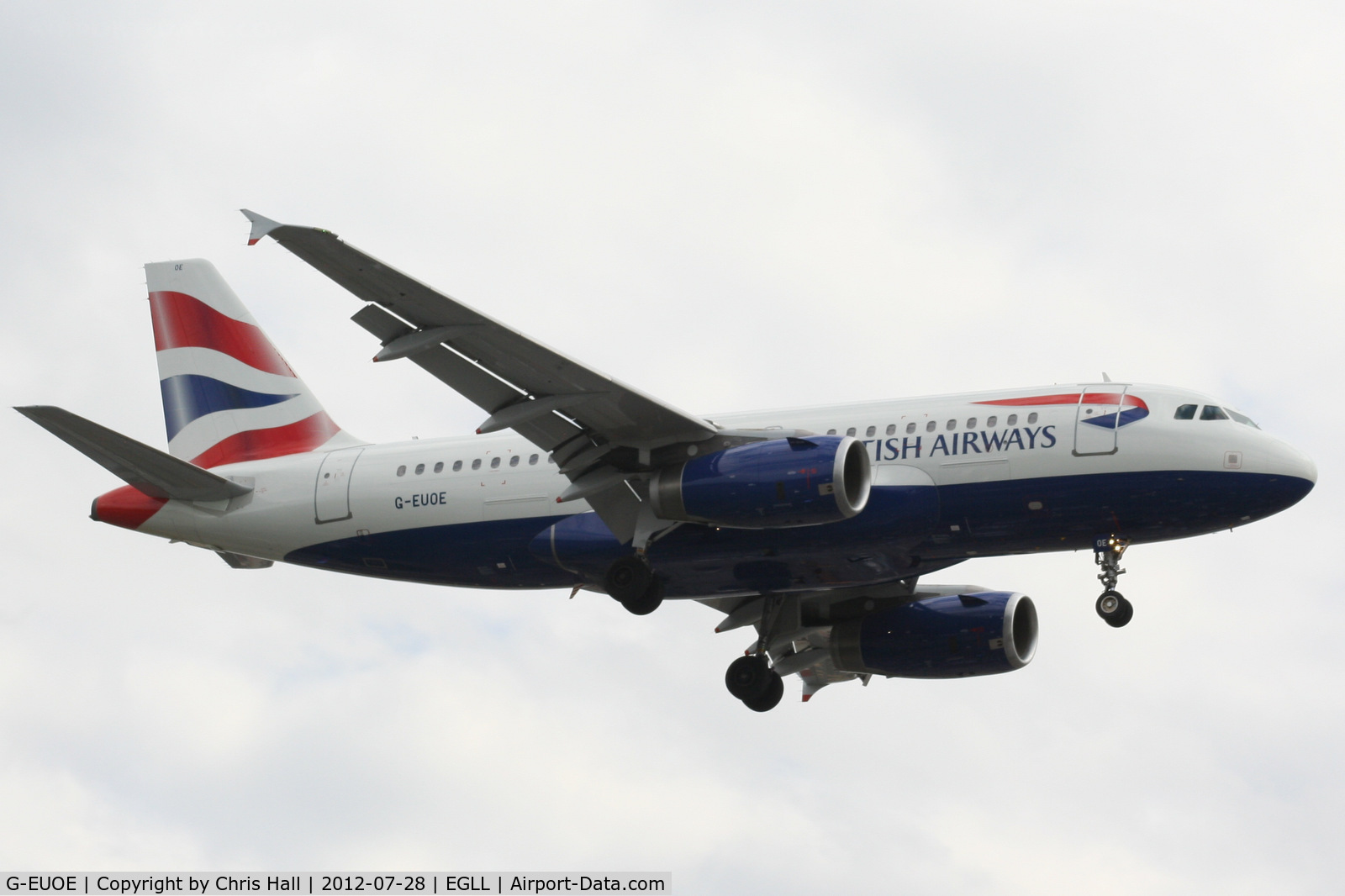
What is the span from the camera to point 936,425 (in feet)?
91.4

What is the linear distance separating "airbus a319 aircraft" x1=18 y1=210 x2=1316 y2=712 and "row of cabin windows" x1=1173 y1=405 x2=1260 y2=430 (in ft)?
0.13

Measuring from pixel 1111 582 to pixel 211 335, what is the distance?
1982cm

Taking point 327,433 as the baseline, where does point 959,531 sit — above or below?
below

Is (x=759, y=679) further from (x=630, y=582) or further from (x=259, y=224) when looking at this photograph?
(x=259, y=224)

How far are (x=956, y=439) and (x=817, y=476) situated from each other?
285 cm

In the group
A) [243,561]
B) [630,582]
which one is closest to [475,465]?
[630,582]

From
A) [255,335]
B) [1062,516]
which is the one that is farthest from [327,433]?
[1062,516]

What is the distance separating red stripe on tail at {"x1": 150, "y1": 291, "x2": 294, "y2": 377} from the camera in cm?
3541

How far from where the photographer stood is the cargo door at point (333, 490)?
31.7 meters

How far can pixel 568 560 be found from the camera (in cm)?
2980

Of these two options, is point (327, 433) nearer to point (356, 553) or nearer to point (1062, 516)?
point (356, 553)

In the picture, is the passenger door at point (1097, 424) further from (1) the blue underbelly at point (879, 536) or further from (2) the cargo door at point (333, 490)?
(2) the cargo door at point (333, 490)

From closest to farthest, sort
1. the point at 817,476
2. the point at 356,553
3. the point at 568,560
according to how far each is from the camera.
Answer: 1. the point at 817,476
2. the point at 568,560
3. the point at 356,553

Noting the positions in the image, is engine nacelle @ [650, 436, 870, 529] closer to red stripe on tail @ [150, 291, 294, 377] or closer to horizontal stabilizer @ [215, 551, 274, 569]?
horizontal stabilizer @ [215, 551, 274, 569]
